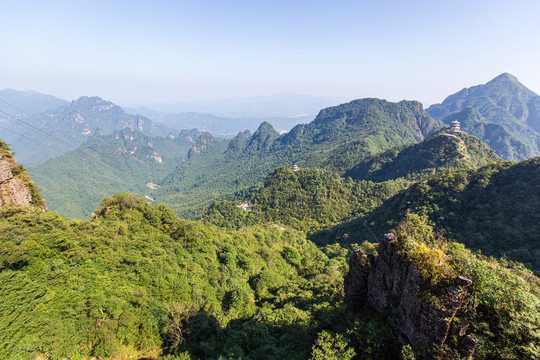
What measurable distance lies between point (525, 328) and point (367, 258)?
28.7 ft

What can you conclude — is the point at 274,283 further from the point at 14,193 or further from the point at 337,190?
the point at 337,190

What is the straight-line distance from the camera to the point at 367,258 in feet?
57.1

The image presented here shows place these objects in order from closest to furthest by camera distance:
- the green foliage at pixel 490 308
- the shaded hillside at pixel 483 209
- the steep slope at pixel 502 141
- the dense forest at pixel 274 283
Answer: the green foliage at pixel 490 308 → the dense forest at pixel 274 283 → the shaded hillside at pixel 483 209 → the steep slope at pixel 502 141

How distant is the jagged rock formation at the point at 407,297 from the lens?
10266mm

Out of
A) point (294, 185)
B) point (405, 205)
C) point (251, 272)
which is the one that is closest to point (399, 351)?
point (251, 272)

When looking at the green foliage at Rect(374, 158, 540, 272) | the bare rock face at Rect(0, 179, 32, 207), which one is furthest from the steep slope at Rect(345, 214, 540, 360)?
the bare rock face at Rect(0, 179, 32, 207)

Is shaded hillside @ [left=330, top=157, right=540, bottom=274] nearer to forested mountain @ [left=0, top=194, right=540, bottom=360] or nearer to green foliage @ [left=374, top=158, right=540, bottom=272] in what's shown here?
green foliage @ [left=374, top=158, right=540, bottom=272]

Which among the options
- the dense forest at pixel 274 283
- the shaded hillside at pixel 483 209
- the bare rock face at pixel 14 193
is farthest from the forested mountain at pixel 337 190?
the bare rock face at pixel 14 193

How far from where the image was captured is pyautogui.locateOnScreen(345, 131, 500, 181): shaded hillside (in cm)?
8288

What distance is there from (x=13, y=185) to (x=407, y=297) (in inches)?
1730

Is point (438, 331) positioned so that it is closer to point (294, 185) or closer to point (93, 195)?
point (294, 185)

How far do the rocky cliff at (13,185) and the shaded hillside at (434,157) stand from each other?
4088 inches

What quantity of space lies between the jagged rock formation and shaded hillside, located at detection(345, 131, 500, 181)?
274ft

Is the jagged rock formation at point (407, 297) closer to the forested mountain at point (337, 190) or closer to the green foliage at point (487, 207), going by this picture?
the green foliage at point (487, 207)
